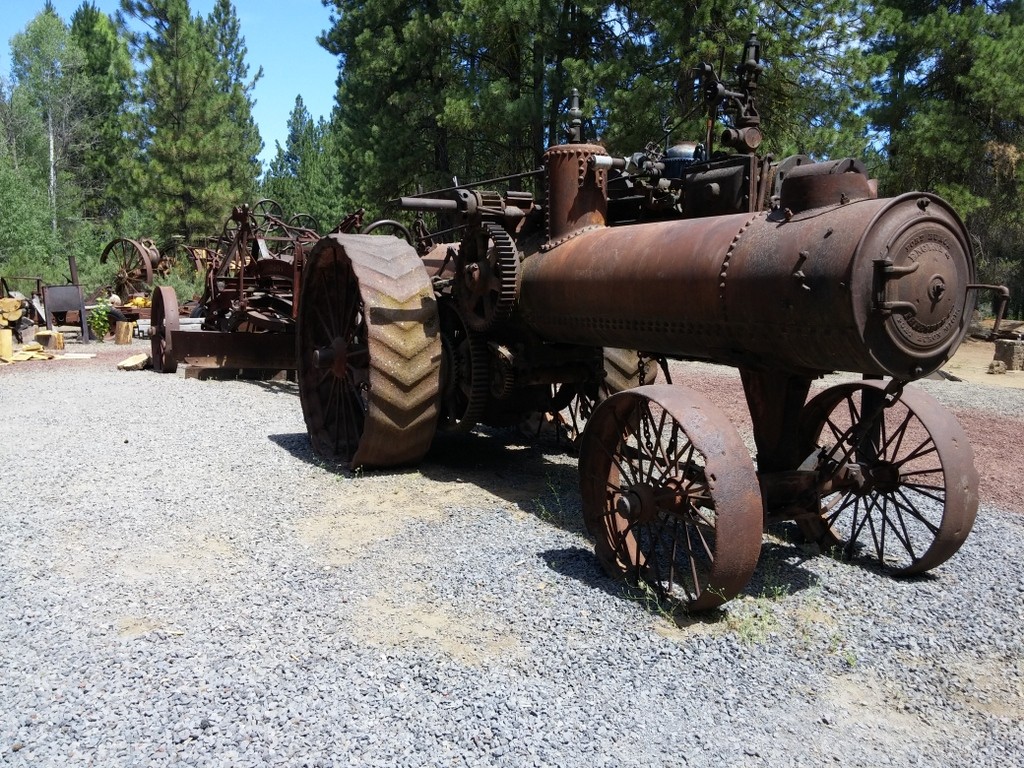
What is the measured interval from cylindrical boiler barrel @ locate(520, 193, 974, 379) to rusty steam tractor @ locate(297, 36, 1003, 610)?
0.01 m

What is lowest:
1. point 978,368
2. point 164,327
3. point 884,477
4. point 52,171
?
point 978,368

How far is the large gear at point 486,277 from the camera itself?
520cm

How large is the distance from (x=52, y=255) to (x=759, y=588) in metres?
28.7

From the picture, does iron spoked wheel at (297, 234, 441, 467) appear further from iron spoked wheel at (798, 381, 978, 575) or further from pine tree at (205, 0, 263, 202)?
pine tree at (205, 0, 263, 202)

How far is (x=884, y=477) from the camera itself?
14.0ft

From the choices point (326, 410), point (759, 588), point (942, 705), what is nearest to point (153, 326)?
point (326, 410)

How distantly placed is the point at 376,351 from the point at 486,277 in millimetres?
867

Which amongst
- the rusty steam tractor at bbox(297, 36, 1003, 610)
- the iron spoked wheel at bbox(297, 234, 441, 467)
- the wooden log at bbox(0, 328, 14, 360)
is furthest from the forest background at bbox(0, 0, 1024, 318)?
the wooden log at bbox(0, 328, 14, 360)

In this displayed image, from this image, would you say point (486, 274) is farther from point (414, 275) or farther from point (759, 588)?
point (759, 588)

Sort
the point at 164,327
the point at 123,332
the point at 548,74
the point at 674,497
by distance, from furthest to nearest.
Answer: the point at 123,332, the point at 548,74, the point at 164,327, the point at 674,497

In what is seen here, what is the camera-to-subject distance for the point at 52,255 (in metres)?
27.1

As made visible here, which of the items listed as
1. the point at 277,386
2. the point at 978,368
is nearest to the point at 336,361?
the point at 277,386

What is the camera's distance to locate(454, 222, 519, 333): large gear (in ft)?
17.0

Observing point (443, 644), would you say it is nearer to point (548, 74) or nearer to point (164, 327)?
point (164, 327)
